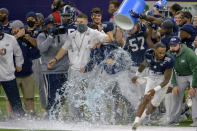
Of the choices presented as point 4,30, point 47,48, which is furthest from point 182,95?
point 4,30

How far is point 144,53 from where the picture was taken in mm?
10094

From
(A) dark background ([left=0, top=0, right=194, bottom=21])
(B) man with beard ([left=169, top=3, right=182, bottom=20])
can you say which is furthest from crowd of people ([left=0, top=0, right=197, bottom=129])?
(A) dark background ([left=0, top=0, right=194, bottom=21])

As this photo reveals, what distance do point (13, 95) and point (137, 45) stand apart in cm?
246

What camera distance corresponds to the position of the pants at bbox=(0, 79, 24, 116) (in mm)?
10008

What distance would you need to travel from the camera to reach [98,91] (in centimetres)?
1002

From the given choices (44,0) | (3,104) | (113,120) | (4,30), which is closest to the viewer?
(113,120)

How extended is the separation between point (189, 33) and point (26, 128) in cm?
344

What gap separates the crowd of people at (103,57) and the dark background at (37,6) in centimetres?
439

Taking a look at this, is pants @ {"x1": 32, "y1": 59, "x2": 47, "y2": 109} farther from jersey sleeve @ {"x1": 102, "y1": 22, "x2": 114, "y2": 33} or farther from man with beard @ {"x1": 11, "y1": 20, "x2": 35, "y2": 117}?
jersey sleeve @ {"x1": 102, "y1": 22, "x2": 114, "y2": 33}

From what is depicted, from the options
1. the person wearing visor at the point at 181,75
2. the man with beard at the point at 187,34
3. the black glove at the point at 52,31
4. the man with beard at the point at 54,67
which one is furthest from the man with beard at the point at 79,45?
the man with beard at the point at 187,34

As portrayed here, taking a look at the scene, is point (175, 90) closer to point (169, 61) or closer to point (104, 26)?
point (169, 61)

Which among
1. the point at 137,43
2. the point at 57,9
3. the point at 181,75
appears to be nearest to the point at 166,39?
the point at 137,43

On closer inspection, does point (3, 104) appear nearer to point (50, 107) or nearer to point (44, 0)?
point (50, 107)

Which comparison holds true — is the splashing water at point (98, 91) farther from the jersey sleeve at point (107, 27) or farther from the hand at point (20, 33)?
the hand at point (20, 33)
